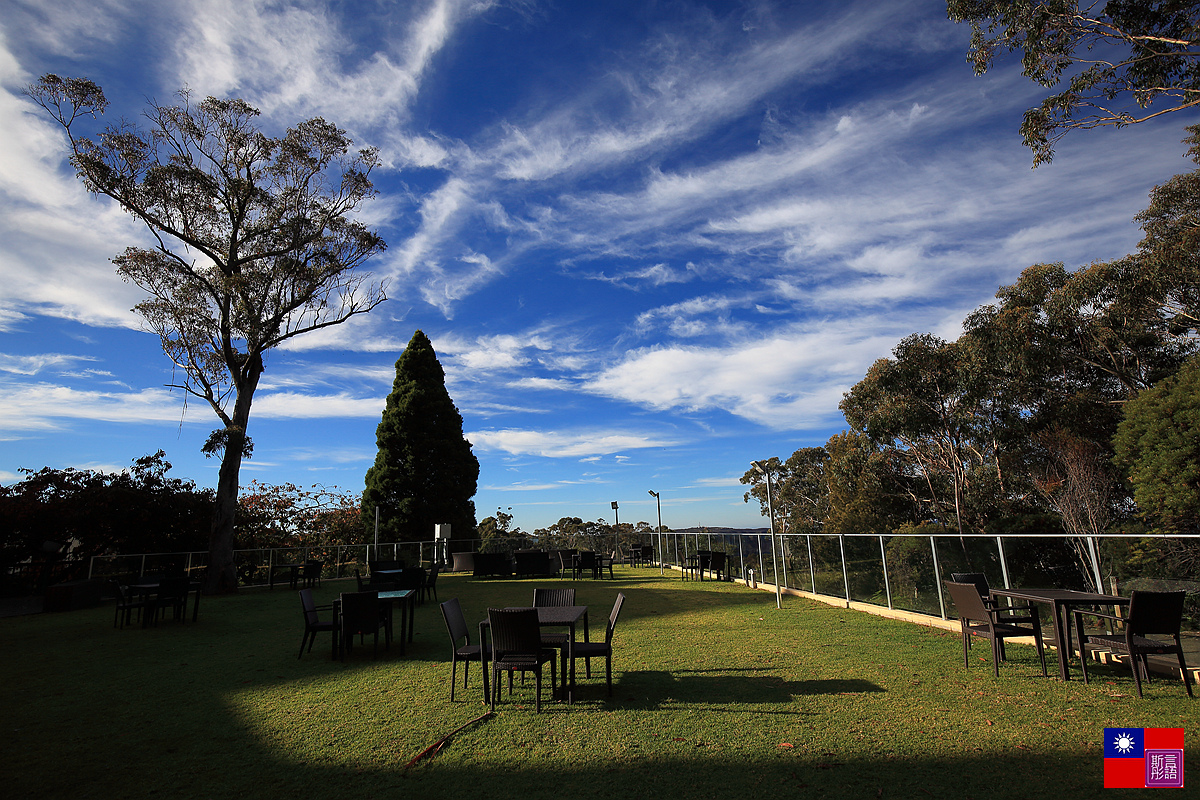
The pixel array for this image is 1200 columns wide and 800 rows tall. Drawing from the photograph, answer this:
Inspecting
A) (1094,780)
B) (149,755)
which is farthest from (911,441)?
(149,755)

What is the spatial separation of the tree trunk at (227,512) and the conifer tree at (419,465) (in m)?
10.1

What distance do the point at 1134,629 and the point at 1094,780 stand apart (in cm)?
204

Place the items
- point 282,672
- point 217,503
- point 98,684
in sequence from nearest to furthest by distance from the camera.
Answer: point 98,684 < point 282,672 < point 217,503

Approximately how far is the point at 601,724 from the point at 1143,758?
11.9ft

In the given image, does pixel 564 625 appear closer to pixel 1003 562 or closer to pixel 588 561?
pixel 1003 562

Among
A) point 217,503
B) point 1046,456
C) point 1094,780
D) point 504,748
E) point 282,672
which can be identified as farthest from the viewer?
point 1046,456

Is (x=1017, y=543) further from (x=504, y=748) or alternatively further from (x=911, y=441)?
(x=911, y=441)

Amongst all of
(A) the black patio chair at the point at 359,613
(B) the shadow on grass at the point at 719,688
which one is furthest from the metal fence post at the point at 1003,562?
(A) the black patio chair at the point at 359,613

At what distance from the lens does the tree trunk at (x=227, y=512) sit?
50.0 ft

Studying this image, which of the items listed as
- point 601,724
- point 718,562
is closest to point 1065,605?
point 601,724

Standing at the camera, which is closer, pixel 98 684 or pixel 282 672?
pixel 98 684

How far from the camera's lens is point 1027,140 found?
32.2ft

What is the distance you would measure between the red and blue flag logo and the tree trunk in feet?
57.7

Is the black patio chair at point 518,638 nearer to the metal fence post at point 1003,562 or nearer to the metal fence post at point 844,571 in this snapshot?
the metal fence post at point 1003,562
